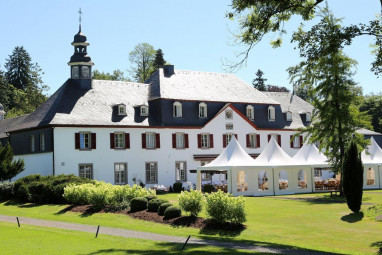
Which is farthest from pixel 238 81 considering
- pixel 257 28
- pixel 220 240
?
pixel 220 240

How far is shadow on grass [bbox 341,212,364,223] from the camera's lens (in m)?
22.9

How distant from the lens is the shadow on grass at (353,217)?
2292 cm

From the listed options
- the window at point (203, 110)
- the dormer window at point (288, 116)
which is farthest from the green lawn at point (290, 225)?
the dormer window at point (288, 116)

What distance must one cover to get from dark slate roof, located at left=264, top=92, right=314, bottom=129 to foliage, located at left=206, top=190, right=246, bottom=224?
1192 inches

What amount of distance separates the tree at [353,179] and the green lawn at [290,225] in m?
0.73

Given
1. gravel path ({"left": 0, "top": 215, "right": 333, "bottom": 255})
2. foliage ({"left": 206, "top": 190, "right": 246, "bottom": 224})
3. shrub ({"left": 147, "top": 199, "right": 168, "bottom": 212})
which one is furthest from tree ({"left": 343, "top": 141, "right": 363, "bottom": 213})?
gravel path ({"left": 0, "top": 215, "right": 333, "bottom": 255})

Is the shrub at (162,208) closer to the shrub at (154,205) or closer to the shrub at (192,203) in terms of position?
A: the shrub at (154,205)

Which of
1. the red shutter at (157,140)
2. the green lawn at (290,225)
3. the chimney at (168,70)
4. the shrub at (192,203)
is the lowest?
the green lawn at (290,225)

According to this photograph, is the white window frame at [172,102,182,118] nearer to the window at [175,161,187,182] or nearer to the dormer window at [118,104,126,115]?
the window at [175,161,187,182]

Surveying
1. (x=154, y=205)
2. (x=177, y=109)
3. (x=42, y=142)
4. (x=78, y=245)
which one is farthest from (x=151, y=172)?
(x=78, y=245)

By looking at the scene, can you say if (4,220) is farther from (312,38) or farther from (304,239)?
(312,38)

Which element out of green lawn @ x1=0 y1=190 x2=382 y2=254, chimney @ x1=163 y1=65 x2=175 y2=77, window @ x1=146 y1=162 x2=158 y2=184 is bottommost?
green lawn @ x1=0 y1=190 x2=382 y2=254

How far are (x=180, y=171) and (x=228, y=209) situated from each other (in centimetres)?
2277

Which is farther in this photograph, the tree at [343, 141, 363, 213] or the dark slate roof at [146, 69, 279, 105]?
the dark slate roof at [146, 69, 279, 105]
